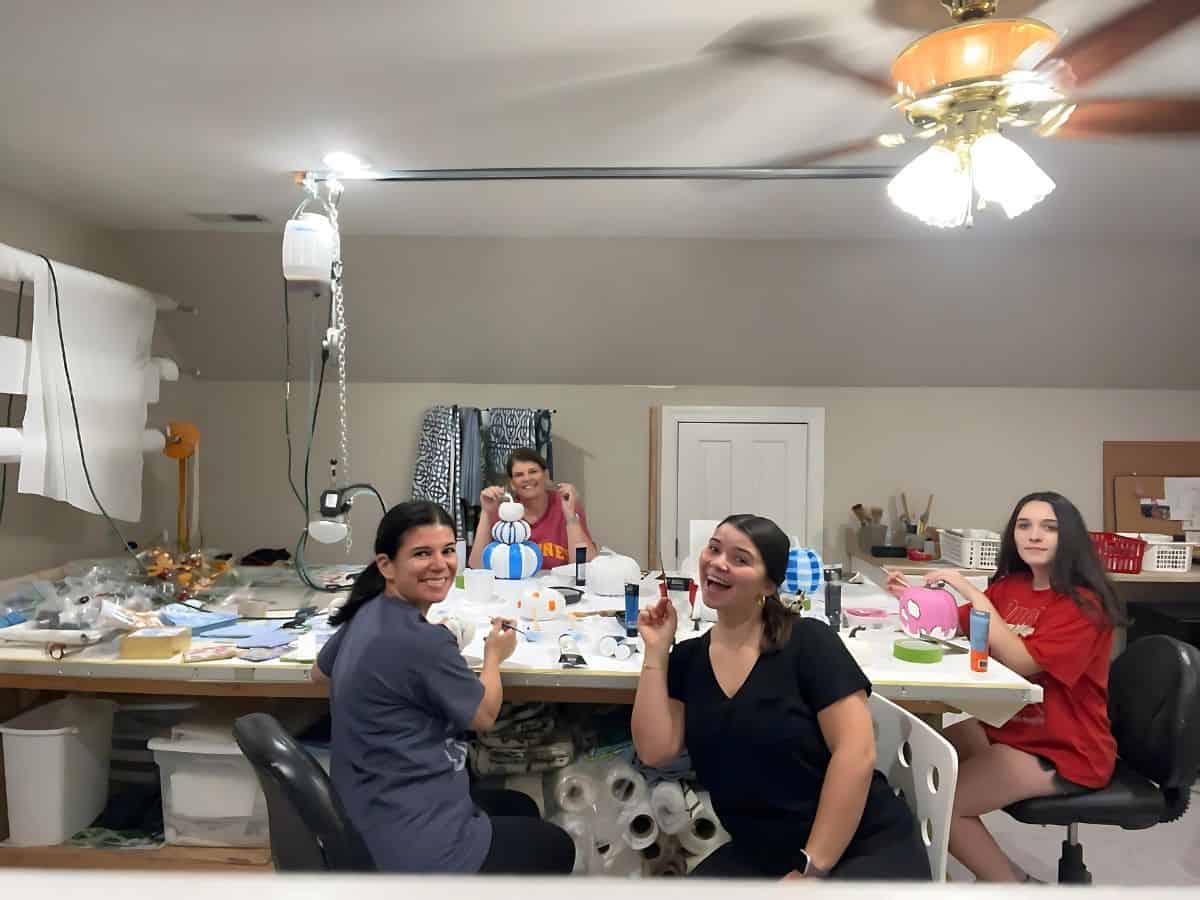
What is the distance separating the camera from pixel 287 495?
4.42 meters

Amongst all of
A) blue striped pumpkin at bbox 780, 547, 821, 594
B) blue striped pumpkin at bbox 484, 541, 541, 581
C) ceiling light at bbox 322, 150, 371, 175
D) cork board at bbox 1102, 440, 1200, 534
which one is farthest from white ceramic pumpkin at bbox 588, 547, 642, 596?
cork board at bbox 1102, 440, 1200, 534

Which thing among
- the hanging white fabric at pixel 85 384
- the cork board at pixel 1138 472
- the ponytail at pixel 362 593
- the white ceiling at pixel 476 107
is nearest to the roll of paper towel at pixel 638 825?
the ponytail at pixel 362 593

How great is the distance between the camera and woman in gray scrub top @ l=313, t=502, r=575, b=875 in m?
1.56

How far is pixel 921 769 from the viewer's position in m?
1.61

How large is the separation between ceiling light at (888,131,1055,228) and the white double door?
266 centimetres

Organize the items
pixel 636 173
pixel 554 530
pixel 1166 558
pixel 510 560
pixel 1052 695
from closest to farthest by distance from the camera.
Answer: pixel 1052 695 < pixel 636 173 < pixel 510 560 < pixel 554 530 < pixel 1166 558

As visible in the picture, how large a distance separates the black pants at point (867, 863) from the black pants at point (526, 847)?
12.5 inches

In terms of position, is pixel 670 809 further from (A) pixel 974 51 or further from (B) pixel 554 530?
(A) pixel 974 51

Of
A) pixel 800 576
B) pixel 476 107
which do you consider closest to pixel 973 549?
pixel 800 576

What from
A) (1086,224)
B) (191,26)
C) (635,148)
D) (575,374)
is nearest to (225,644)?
(191,26)

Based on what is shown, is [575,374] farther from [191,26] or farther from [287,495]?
[191,26]

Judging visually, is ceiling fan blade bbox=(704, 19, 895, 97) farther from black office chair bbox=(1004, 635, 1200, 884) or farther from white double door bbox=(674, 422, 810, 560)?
white double door bbox=(674, 422, 810, 560)

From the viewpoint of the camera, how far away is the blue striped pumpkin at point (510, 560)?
281 cm

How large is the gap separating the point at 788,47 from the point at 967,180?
1.79ft
